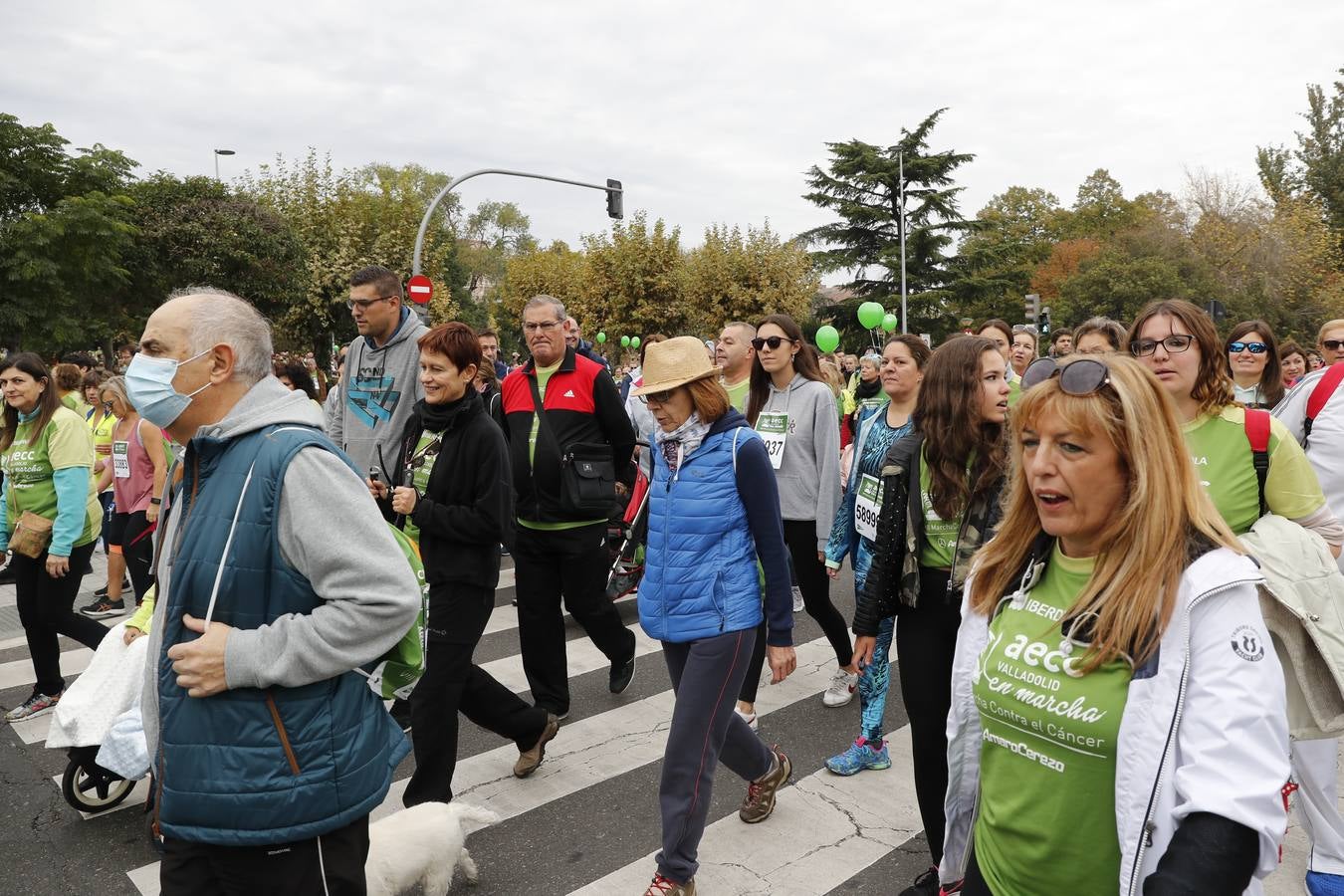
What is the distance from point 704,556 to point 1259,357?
470 centimetres

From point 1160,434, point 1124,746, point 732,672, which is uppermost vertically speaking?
point 1160,434

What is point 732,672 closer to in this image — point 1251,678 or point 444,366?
point 444,366

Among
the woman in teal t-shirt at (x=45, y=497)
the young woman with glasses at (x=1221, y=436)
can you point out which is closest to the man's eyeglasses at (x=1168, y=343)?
the young woman with glasses at (x=1221, y=436)

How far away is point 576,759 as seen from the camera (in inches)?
181

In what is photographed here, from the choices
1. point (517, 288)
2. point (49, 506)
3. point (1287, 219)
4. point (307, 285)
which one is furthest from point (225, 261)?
point (1287, 219)

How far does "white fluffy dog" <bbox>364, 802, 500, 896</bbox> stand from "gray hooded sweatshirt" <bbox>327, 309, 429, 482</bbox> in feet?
5.98

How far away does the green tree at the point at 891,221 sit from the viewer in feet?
146

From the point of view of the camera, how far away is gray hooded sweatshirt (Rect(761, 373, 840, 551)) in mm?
5242

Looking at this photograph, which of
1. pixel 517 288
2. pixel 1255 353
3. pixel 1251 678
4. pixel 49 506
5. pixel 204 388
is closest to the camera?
pixel 1251 678

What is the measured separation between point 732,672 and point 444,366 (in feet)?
5.54

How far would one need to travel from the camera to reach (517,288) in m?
47.2

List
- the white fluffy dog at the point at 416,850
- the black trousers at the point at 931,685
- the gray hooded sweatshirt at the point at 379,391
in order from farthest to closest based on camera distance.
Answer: the gray hooded sweatshirt at the point at 379,391, the black trousers at the point at 931,685, the white fluffy dog at the point at 416,850

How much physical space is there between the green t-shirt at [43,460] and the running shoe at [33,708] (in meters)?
0.91

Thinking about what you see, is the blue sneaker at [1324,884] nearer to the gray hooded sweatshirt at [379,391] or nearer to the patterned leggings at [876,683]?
the patterned leggings at [876,683]
